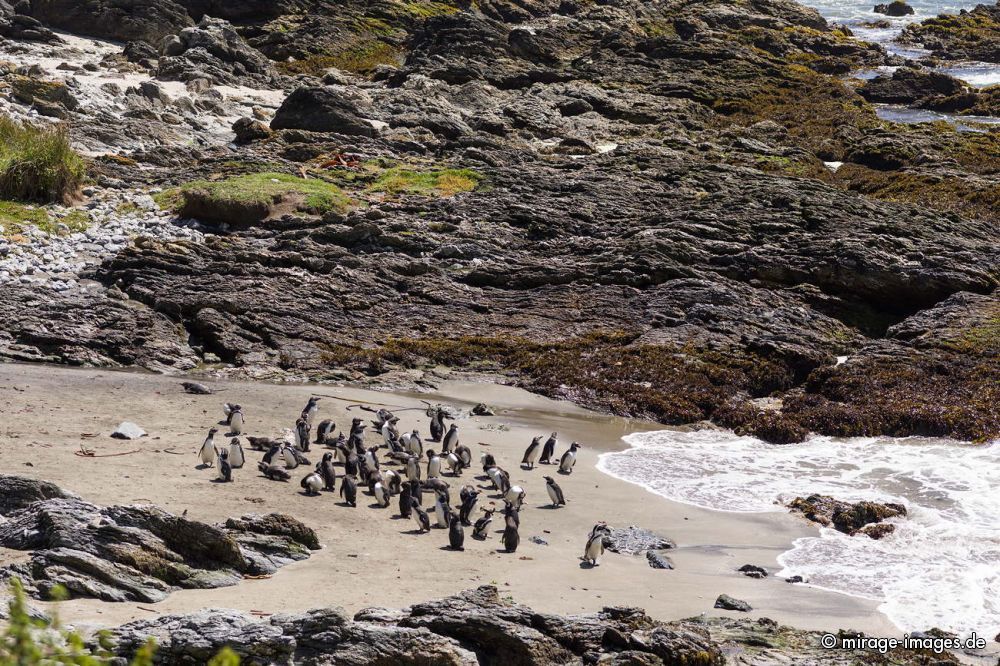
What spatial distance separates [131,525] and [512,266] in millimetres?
14857

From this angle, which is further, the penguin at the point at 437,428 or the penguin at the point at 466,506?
the penguin at the point at 437,428

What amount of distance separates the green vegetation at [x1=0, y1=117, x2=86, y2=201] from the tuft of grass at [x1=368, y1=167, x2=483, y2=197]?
7.33 m

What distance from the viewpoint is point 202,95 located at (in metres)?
35.5

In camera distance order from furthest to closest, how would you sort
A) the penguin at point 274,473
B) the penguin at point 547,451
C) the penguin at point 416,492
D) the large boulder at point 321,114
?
1. the large boulder at point 321,114
2. the penguin at point 547,451
3. the penguin at point 274,473
4. the penguin at point 416,492

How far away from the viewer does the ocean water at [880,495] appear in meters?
10.9

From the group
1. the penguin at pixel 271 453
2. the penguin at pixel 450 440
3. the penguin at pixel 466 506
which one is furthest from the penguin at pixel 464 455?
the penguin at pixel 271 453

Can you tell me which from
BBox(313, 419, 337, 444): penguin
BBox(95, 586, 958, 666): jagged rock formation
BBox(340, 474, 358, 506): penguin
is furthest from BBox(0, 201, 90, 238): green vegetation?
BBox(95, 586, 958, 666): jagged rock formation

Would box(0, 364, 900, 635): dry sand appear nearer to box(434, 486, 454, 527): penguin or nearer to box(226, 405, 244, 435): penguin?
box(434, 486, 454, 527): penguin

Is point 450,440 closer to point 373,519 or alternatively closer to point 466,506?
point 466,506

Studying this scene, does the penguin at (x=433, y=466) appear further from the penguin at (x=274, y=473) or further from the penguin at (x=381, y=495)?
the penguin at (x=274, y=473)

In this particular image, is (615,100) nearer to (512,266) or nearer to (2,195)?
(512,266)

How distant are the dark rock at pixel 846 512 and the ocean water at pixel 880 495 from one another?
198 mm

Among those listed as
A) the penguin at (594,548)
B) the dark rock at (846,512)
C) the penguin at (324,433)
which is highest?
the dark rock at (846,512)

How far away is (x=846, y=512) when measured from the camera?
13.1 m
